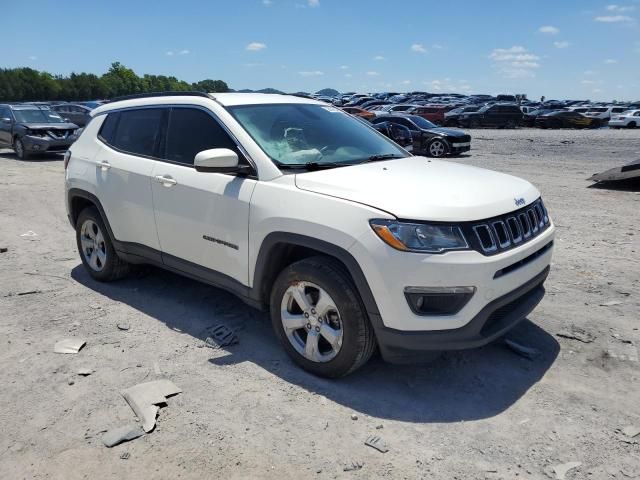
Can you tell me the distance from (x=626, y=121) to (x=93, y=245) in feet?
123

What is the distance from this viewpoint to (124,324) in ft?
14.9

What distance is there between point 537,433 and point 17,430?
297cm

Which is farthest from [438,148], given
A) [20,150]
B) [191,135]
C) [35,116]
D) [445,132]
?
[191,135]

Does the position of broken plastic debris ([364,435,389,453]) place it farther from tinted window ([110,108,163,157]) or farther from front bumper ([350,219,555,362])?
tinted window ([110,108,163,157])

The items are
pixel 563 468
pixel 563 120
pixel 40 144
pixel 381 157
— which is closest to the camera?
pixel 563 468

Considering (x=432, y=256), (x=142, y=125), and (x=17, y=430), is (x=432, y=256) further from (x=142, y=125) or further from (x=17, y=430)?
(x=142, y=125)

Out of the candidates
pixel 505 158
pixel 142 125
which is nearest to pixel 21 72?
pixel 505 158

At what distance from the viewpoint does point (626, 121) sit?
114 ft

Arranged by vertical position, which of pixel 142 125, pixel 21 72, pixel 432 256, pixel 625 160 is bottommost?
pixel 625 160

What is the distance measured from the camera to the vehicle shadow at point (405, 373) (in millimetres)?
3326

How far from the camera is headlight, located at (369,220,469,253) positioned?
3045 mm

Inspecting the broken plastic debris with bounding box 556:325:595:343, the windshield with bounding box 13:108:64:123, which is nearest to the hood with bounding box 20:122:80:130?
the windshield with bounding box 13:108:64:123

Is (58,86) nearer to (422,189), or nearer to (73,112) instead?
(73,112)

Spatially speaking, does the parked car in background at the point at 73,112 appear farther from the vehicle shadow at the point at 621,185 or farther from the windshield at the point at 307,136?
the windshield at the point at 307,136
